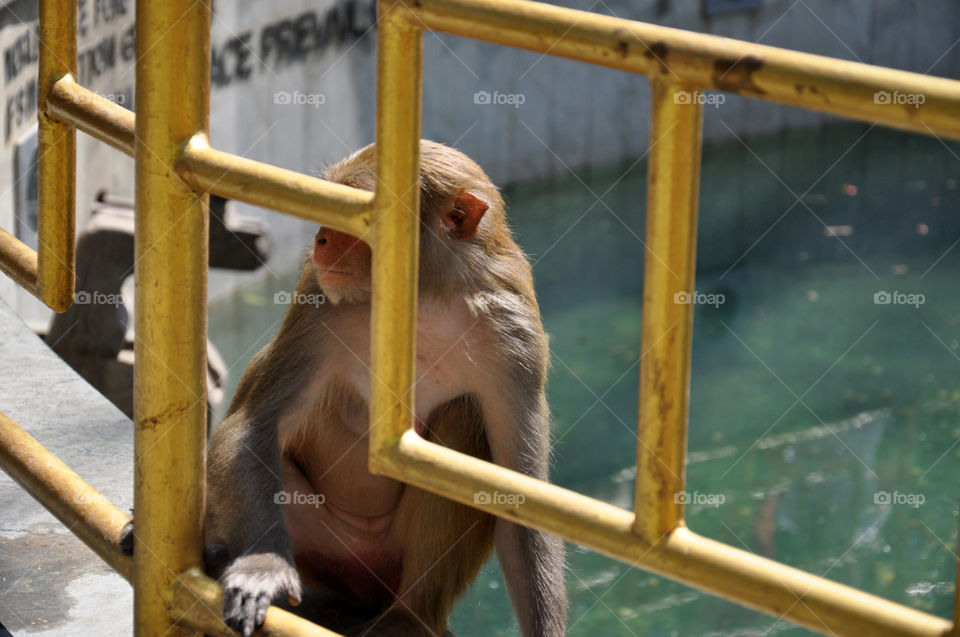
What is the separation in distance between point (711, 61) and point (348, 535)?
1.57 meters

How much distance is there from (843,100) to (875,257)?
29.9 feet

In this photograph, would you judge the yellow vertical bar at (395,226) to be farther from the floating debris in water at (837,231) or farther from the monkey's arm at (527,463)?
the floating debris in water at (837,231)

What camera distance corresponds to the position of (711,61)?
103 centimetres

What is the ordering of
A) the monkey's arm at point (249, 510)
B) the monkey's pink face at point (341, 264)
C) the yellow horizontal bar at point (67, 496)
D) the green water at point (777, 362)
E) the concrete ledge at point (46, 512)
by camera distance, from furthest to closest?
the green water at point (777, 362) < the monkey's pink face at point (341, 264) < the concrete ledge at point (46, 512) < the monkey's arm at point (249, 510) < the yellow horizontal bar at point (67, 496)

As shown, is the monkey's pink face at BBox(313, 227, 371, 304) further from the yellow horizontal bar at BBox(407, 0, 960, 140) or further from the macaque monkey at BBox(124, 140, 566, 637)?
the yellow horizontal bar at BBox(407, 0, 960, 140)

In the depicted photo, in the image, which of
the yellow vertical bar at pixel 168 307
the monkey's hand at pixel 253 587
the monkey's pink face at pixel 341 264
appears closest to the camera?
the yellow vertical bar at pixel 168 307

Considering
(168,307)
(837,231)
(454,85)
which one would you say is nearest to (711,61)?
(168,307)

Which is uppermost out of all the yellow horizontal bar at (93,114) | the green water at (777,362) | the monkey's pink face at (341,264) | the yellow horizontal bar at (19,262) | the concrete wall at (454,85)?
the yellow horizontal bar at (93,114)

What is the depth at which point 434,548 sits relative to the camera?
2299 millimetres

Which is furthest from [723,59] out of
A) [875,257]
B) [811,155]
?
[811,155]

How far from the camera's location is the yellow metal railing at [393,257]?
3.40 feet

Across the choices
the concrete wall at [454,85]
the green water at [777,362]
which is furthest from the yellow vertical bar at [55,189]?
the concrete wall at [454,85]

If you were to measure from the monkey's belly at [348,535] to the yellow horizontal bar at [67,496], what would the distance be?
687 mm

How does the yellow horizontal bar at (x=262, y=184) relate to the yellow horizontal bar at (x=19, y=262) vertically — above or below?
above
